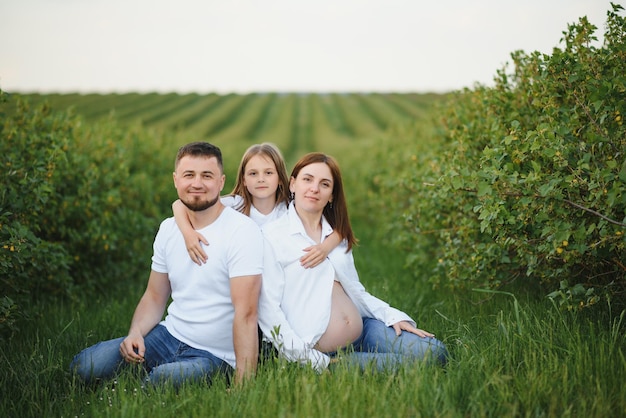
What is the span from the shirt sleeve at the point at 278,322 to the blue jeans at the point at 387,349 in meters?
0.22

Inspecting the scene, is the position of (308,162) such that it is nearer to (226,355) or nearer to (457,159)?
(226,355)

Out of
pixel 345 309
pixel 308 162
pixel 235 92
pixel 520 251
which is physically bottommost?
pixel 345 309

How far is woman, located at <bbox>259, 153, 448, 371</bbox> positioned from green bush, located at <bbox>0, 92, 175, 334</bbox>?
1950 millimetres

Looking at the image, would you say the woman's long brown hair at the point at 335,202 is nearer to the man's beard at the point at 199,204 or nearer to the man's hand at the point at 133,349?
the man's beard at the point at 199,204

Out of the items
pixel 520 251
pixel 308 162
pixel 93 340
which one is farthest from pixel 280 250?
pixel 93 340

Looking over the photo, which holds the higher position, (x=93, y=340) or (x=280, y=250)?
(x=280, y=250)

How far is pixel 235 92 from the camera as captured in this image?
58344mm

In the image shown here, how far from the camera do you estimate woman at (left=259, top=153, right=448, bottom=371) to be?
143 inches

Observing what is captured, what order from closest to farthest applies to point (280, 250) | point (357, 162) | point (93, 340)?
1. point (280, 250)
2. point (93, 340)
3. point (357, 162)

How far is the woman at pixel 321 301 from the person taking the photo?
11.9ft

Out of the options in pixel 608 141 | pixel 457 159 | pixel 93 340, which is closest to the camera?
pixel 608 141

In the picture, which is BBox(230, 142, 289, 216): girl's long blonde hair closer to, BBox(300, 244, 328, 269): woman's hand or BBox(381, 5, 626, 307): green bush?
BBox(300, 244, 328, 269): woman's hand

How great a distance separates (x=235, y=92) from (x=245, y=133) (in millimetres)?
19769

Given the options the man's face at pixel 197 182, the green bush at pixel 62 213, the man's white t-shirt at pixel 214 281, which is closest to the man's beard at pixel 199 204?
the man's face at pixel 197 182
